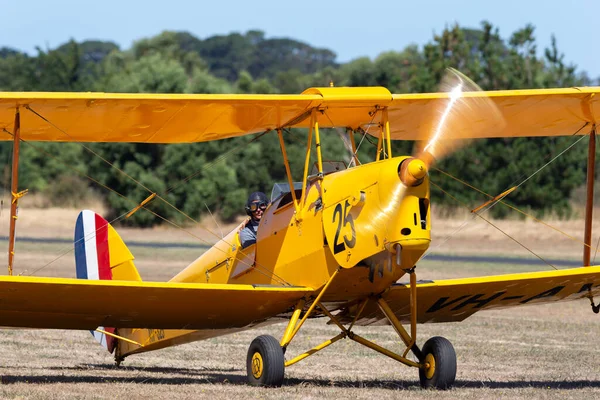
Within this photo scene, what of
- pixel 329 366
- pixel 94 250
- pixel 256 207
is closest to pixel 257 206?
pixel 256 207

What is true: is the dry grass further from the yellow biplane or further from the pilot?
the pilot

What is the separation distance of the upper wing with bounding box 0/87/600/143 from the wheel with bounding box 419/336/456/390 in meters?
2.42

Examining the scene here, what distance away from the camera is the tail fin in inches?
473

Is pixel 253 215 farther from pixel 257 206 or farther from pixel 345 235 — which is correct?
pixel 345 235

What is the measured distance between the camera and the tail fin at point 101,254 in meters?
12.0

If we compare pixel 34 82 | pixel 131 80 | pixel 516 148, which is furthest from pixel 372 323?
pixel 34 82

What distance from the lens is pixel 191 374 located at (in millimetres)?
10750

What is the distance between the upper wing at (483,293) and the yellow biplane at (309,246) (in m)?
0.02

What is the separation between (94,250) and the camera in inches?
481

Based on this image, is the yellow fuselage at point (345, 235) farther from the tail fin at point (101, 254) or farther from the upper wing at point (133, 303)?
the tail fin at point (101, 254)

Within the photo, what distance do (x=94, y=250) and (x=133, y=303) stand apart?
10.3 ft

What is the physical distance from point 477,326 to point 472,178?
30.3 m

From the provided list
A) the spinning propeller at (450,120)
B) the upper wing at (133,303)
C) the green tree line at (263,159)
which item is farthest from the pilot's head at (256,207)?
the green tree line at (263,159)

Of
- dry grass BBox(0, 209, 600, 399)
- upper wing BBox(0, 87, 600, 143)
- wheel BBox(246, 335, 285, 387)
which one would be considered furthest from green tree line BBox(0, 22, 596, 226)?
wheel BBox(246, 335, 285, 387)
